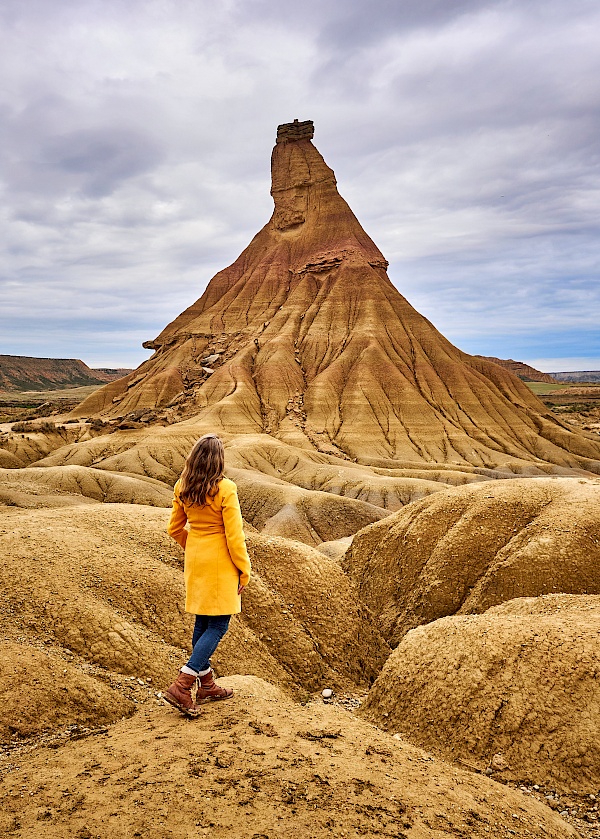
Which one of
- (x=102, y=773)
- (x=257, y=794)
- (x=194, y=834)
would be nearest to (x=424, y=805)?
(x=257, y=794)

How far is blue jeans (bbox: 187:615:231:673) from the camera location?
5.62 meters

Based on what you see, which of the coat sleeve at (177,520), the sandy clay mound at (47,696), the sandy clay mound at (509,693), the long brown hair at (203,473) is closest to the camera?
the long brown hair at (203,473)

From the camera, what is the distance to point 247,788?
4293 millimetres

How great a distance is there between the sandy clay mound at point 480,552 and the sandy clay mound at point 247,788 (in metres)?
6.26

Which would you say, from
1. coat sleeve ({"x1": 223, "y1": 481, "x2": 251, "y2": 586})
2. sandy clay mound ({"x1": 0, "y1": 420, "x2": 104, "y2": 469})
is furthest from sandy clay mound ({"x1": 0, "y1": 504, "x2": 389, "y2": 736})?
sandy clay mound ({"x1": 0, "y1": 420, "x2": 104, "y2": 469})

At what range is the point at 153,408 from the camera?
2817 inches

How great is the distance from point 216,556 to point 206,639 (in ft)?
2.77

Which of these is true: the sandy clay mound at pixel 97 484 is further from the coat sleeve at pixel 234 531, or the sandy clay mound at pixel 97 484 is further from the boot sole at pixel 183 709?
the coat sleeve at pixel 234 531

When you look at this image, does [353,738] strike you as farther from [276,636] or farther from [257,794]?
[276,636]

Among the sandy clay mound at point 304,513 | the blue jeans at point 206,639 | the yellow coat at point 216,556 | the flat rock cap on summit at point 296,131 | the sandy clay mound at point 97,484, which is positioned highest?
the flat rock cap on summit at point 296,131

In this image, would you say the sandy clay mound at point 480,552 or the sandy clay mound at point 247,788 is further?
the sandy clay mound at point 480,552

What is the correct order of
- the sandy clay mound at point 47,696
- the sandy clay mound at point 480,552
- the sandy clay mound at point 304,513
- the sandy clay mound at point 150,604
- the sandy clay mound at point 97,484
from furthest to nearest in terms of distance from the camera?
the sandy clay mound at point 97,484, the sandy clay mound at point 304,513, the sandy clay mound at point 480,552, the sandy clay mound at point 150,604, the sandy clay mound at point 47,696

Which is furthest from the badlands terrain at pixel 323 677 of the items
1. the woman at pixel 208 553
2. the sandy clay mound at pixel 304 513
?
the sandy clay mound at pixel 304 513

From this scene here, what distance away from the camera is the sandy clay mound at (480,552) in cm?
1087
